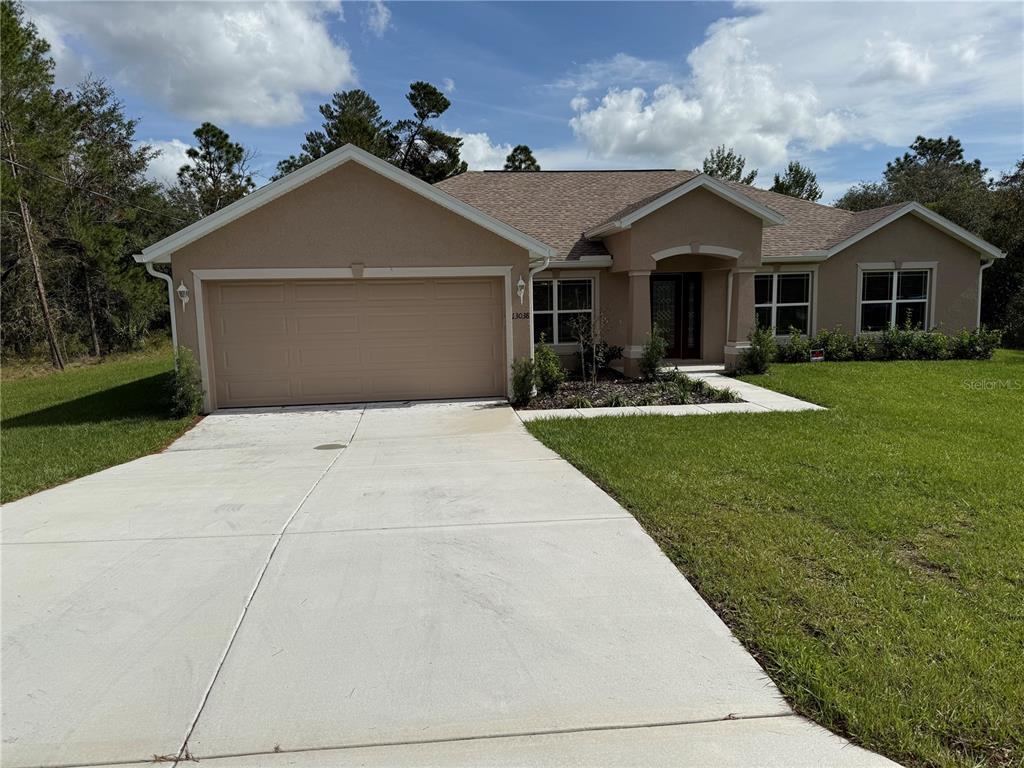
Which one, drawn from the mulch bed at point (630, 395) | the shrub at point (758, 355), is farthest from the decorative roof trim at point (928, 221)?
the mulch bed at point (630, 395)

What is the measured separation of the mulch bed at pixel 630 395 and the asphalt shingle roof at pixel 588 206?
392 cm

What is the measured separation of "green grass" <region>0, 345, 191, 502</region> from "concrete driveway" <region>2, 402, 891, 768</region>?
161 cm

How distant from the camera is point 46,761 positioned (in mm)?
2824

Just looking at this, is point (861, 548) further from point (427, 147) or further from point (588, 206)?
point (427, 147)

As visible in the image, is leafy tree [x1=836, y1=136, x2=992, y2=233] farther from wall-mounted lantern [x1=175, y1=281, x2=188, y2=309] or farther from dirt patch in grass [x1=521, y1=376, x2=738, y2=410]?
wall-mounted lantern [x1=175, y1=281, x2=188, y2=309]

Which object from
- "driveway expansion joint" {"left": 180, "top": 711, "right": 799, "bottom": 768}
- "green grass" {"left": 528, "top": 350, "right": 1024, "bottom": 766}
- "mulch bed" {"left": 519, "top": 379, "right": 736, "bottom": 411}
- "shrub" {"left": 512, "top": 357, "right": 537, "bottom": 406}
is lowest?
"driveway expansion joint" {"left": 180, "top": 711, "right": 799, "bottom": 768}

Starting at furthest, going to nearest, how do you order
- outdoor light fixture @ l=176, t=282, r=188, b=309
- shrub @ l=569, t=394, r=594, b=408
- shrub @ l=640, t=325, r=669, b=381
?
shrub @ l=640, t=325, r=669, b=381
shrub @ l=569, t=394, r=594, b=408
outdoor light fixture @ l=176, t=282, r=188, b=309

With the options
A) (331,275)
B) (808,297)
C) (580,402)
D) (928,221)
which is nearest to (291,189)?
(331,275)

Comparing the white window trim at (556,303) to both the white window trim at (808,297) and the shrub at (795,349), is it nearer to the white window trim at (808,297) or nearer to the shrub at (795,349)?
the white window trim at (808,297)

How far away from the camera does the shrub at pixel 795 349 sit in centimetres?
1619

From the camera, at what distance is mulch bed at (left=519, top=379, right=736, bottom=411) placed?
458 inches

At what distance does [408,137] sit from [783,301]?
980 inches

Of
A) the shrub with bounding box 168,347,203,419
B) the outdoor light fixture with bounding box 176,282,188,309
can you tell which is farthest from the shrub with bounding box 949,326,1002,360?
the outdoor light fixture with bounding box 176,282,188,309

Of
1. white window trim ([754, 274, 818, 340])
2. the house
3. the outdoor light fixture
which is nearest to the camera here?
the outdoor light fixture
